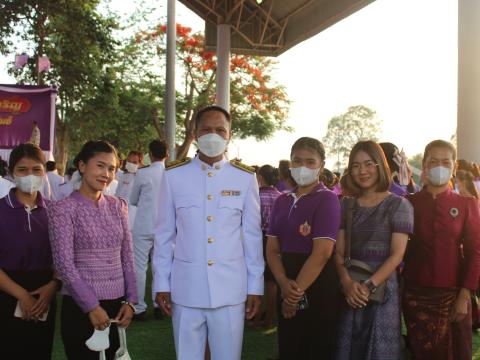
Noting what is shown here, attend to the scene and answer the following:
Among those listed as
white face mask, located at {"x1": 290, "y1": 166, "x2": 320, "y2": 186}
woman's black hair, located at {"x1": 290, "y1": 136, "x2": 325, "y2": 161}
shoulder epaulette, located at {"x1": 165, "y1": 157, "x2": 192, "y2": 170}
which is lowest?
white face mask, located at {"x1": 290, "y1": 166, "x2": 320, "y2": 186}

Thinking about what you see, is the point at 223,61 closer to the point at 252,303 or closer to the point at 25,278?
the point at 25,278

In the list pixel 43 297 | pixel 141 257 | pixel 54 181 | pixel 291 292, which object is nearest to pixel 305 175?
pixel 291 292

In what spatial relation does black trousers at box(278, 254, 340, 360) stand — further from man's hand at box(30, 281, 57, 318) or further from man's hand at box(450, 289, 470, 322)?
man's hand at box(30, 281, 57, 318)

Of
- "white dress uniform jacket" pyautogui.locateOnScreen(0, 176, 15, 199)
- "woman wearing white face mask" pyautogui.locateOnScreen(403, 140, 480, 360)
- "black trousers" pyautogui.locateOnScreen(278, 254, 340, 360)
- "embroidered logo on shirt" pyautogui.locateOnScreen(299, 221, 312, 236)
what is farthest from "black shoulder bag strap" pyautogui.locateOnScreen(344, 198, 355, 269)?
"white dress uniform jacket" pyautogui.locateOnScreen(0, 176, 15, 199)

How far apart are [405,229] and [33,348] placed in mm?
2223

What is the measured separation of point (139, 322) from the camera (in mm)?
6465

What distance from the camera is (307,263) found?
11.1 ft

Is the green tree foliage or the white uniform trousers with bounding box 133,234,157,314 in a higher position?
the green tree foliage

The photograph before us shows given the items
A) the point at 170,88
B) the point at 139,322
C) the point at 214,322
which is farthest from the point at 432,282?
the point at 170,88

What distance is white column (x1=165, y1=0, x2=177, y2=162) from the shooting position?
40.8 feet

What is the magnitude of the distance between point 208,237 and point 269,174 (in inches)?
142

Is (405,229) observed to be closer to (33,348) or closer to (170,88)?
(33,348)

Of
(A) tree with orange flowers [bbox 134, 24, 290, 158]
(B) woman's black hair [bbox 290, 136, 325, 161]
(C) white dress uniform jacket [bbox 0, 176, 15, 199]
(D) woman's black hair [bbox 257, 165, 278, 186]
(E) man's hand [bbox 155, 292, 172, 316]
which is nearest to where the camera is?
(E) man's hand [bbox 155, 292, 172, 316]

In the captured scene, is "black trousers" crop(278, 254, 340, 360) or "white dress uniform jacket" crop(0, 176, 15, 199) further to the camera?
"white dress uniform jacket" crop(0, 176, 15, 199)
